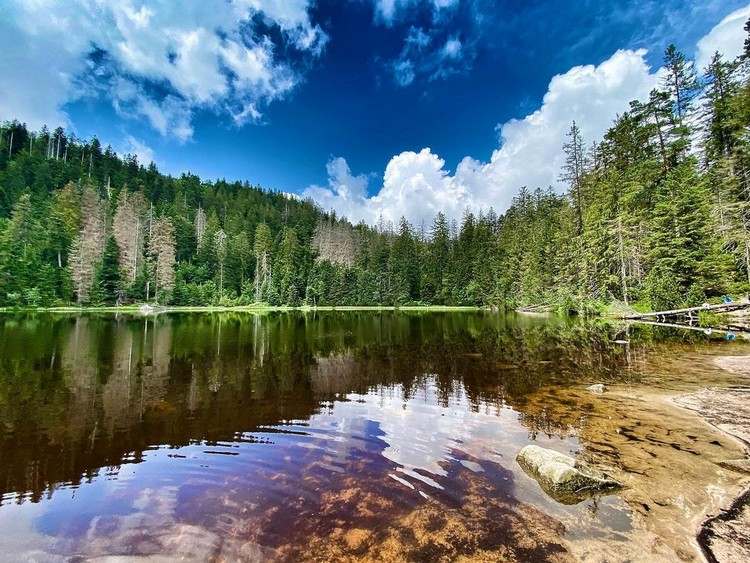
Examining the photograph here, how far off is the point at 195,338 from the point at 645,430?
31399 millimetres

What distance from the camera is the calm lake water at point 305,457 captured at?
5461 millimetres

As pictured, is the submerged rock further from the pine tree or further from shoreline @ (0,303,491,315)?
the pine tree

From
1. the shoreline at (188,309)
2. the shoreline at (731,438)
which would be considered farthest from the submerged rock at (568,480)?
the shoreline at (188,309)

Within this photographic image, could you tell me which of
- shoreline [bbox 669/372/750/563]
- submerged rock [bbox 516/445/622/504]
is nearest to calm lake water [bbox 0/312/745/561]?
submerged rock [bbox 516/445/622/504]

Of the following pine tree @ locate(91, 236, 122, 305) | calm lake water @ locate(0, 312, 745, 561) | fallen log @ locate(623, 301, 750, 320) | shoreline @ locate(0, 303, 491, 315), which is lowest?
calm lake water @ locate(0, 312, 745, 561)

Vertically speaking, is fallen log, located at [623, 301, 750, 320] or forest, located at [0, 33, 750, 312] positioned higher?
forest, located at [0, 33, 750, 312]

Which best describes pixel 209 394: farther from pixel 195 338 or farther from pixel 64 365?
pixel 195 338

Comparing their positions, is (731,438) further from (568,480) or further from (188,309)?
(188,309)

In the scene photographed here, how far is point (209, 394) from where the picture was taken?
14.1 meters

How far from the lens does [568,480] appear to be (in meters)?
6.50

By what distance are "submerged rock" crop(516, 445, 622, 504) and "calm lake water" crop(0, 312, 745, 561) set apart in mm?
230

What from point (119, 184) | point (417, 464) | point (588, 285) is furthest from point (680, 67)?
point (119, 184)

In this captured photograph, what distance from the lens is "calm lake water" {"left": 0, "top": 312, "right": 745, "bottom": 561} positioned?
5.46m

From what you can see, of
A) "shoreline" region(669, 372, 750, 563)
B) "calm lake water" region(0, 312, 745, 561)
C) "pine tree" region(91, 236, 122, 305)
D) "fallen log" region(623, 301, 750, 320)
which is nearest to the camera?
"shoreline" region(669, 372, 750, 563)
